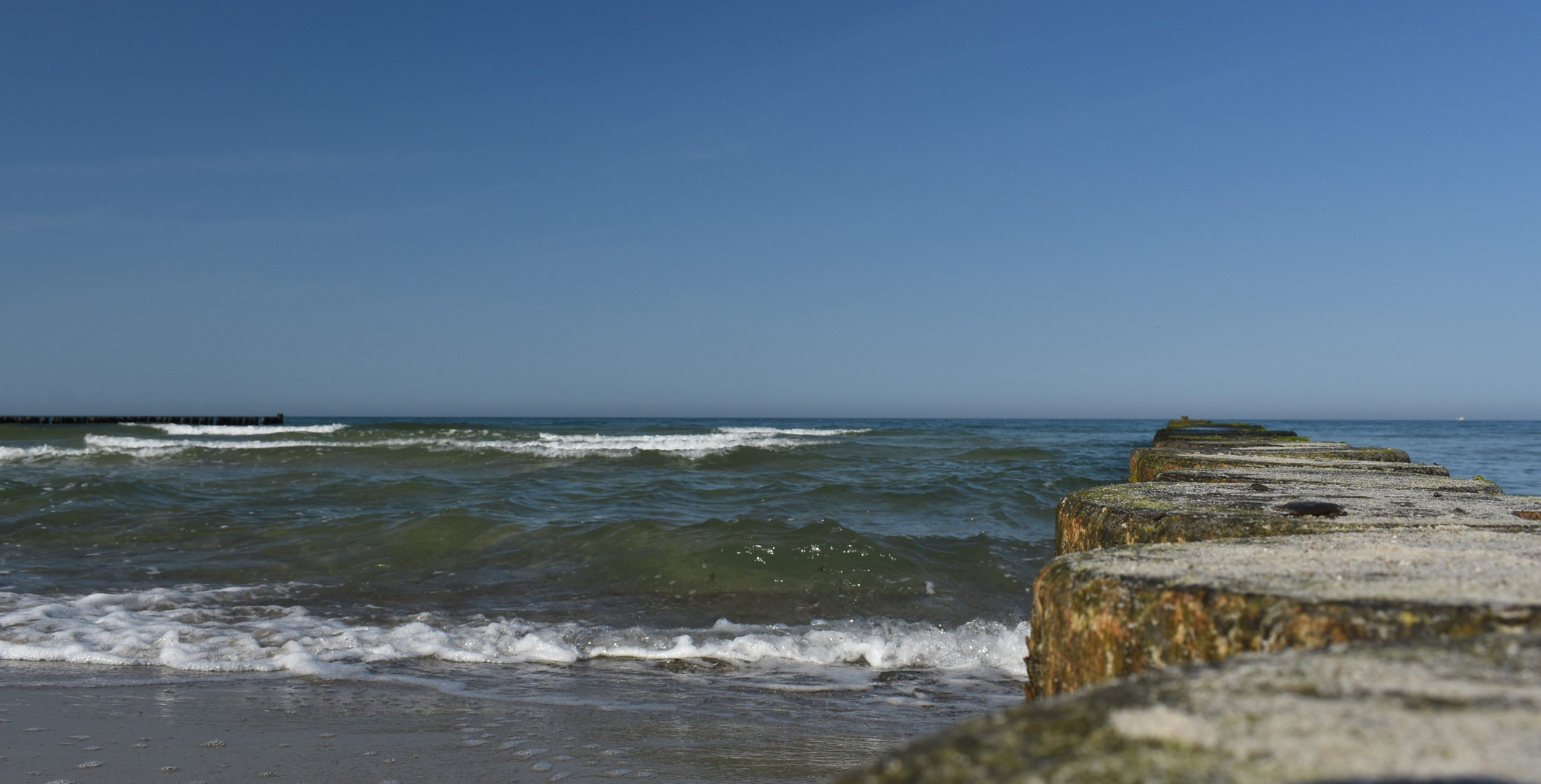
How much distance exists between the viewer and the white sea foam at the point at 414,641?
14.4 feet

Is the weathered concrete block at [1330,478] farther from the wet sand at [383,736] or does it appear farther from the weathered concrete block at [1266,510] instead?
the wet sand at [383,736]

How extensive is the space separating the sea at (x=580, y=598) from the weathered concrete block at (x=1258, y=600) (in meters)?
1.81

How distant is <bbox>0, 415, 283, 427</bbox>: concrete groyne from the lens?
49.2 m

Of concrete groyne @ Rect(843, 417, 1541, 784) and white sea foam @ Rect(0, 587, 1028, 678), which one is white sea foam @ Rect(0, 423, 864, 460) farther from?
concrete groyne @ Rect(843, 417, 1541, 784)

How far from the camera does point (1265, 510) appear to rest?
204 centimetres

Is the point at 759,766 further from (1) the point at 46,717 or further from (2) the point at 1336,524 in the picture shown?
(1) the point at 46,717

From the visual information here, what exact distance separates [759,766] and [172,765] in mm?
1781

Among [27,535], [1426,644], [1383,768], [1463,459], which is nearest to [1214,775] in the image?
[1383,768]

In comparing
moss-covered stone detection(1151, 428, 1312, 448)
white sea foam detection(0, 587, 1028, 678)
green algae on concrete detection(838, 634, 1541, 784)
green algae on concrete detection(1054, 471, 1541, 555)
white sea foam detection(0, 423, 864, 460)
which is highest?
moss-covered stone detection(1151, 428, 1312, 448)

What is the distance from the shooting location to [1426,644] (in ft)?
3.05

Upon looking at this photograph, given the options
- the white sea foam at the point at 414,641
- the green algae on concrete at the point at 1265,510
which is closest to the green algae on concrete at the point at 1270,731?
the green algae on concrete at the point at 1265,510

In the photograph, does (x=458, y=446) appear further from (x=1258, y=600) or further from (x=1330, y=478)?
(x=1258, y=600)

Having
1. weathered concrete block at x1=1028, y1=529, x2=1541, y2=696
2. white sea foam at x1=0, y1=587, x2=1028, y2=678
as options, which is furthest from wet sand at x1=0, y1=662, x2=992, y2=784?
weathered concrete block at x1=1028, y1=529, x2=1541, y2=696

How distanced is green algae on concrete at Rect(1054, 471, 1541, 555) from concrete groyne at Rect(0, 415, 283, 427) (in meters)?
54.8
